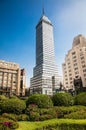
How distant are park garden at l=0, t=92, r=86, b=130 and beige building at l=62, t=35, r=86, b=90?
54267mm

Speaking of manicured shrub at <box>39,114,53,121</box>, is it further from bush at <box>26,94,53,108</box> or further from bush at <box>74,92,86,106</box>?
bush at <box>74,92,86,106</box>

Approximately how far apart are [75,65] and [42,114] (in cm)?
6380

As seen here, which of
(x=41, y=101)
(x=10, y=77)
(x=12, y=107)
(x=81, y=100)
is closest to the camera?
(x=12, y=107)

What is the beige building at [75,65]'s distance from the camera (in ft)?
236

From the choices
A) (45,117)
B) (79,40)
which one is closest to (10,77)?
(79,40)

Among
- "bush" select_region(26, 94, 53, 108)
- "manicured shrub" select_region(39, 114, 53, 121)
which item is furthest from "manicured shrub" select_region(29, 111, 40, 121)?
"bush" select_region(26, 94, 53, 108)

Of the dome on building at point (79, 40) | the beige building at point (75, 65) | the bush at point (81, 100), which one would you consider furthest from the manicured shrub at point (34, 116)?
the dome on building at point (79, 40)

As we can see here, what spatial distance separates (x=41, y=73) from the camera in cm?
13688

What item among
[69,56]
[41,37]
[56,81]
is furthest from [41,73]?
[69,56]

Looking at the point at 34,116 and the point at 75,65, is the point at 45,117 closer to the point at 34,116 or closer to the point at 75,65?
the point at 34,116

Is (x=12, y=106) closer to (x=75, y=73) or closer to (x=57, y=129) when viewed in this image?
(x=57, y=129)

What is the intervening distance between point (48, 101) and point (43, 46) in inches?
5271

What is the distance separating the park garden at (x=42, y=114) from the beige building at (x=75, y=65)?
54267mm

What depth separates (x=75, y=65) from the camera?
2977 inches
